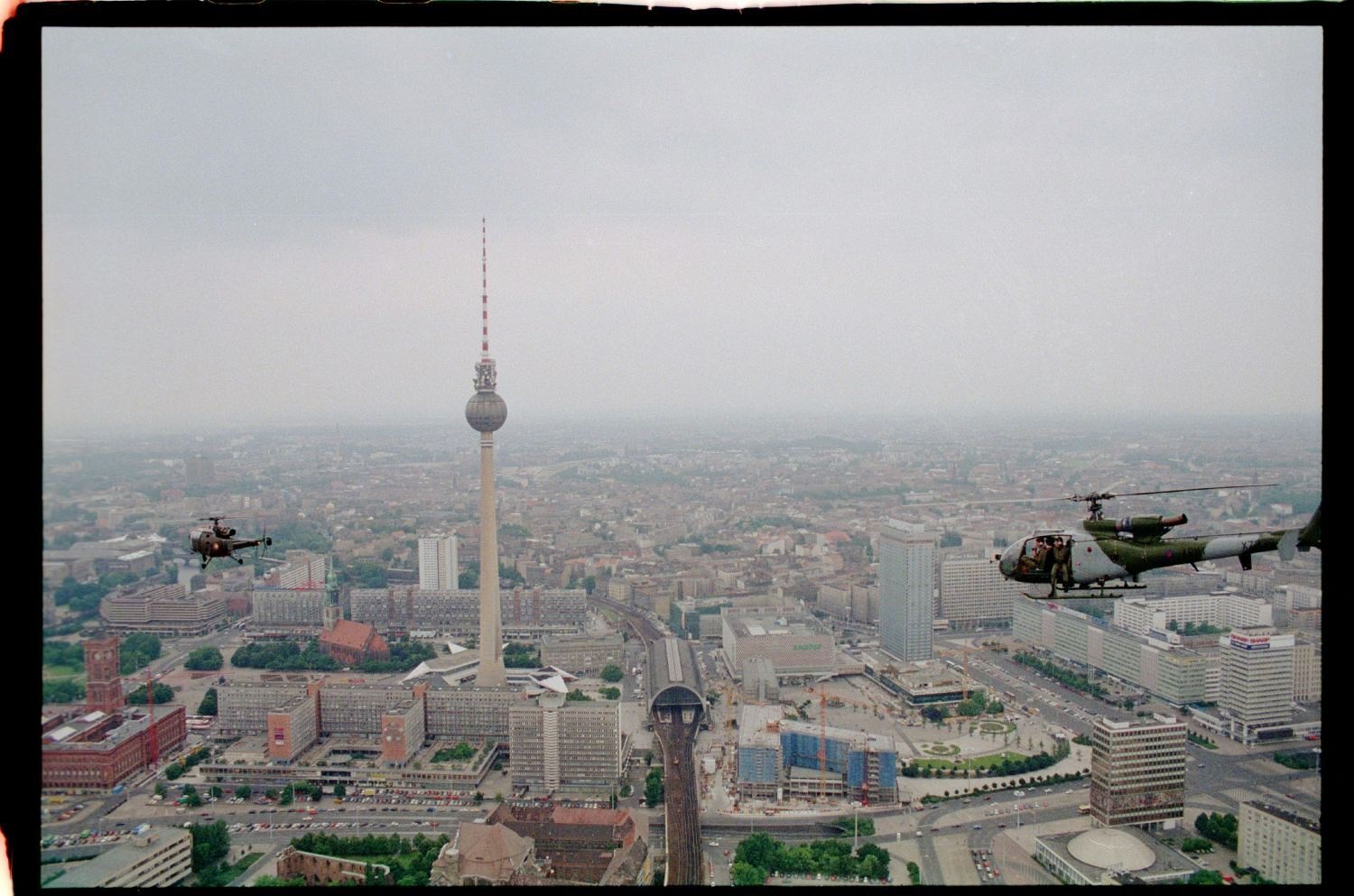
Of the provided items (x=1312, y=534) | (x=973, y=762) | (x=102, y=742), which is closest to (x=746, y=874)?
(x=973, y=762)

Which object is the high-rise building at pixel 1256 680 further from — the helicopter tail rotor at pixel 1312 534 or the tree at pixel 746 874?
the tree at pixel 746 874

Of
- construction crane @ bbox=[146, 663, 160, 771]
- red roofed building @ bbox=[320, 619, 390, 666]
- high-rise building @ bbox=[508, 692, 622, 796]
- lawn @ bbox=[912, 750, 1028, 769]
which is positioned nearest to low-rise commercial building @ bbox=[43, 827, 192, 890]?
construction crane @ bbox=[146, 663, 160, 771]

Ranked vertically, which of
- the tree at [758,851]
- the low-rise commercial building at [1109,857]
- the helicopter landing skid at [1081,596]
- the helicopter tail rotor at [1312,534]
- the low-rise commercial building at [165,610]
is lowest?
the tree at [758,851]

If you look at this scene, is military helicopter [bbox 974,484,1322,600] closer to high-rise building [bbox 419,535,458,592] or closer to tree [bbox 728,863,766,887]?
tree [bbox 728,863,766,887]

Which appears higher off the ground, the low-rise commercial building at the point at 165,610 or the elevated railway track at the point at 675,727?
the low-rise commercial building at the point at 165,610

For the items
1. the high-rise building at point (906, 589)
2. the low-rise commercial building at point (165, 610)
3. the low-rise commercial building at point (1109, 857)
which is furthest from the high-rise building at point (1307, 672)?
the low-rise commercial building at point (165, 610)
